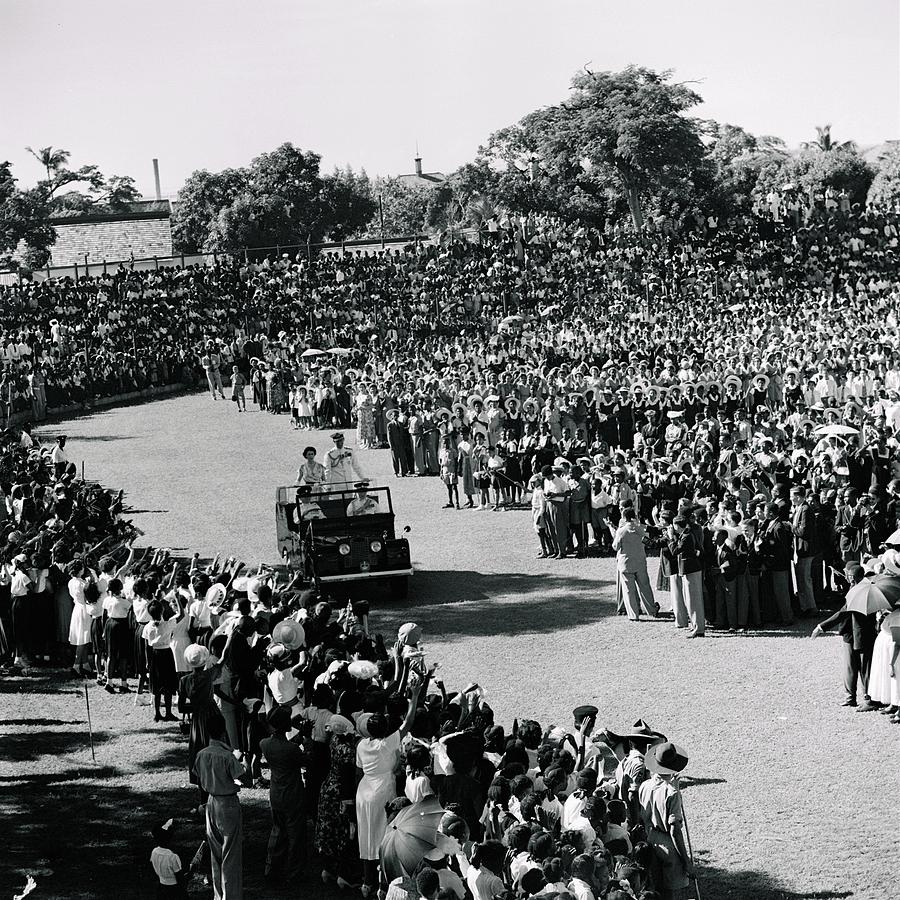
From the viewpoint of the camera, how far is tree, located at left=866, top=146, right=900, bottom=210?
66.4 m

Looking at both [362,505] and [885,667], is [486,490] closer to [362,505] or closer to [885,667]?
[362,505]

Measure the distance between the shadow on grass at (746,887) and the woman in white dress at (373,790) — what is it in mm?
2377

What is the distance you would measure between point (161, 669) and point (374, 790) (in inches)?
219

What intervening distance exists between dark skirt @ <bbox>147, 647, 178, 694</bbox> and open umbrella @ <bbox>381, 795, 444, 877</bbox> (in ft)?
20.7

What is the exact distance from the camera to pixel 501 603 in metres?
18.8

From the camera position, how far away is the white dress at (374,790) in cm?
959

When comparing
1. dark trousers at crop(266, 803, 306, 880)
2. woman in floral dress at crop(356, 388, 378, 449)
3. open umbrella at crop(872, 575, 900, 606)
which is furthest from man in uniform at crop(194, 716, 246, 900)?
woman in floral dress at crop(356, 388, 378, 449)

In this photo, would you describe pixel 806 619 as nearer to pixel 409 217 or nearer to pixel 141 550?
pixel 141 550

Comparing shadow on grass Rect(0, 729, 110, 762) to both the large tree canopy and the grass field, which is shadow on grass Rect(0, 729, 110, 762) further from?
the large tree canopy

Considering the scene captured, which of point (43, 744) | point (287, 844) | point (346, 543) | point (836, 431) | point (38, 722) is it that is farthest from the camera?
point (836, 431)

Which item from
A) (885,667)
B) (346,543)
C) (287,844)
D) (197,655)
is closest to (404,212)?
(346,543)

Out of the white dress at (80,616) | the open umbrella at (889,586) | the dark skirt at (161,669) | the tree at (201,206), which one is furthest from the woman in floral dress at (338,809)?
the tree at (201,206)

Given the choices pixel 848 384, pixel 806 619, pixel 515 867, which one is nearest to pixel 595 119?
pixel 848 384

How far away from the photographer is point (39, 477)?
2405 centimetres
